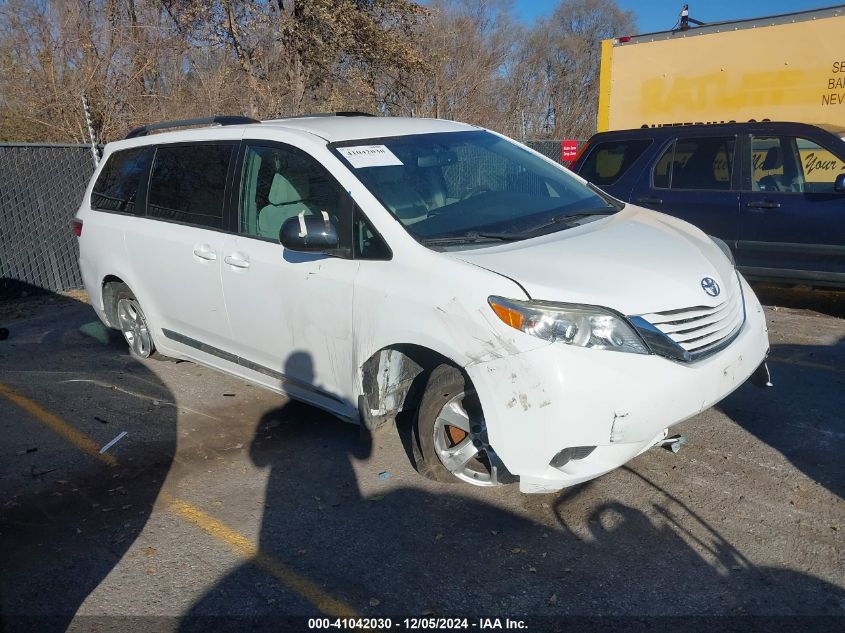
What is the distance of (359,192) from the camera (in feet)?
12.5

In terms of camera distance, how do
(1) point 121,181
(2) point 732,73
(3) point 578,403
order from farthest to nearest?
(2) point 732,73 → (1) point 121,181 → (3) point 578,403

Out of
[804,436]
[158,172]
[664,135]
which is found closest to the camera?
[804,436]

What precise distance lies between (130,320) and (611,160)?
16.9 feet

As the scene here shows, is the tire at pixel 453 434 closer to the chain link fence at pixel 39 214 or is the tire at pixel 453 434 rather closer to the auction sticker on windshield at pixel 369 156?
the auction sticker on windshield at pixel 369 156

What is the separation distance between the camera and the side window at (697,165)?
721 cm

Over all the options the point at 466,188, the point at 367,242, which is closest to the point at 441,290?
the point at 367,242

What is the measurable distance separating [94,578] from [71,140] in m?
10.5

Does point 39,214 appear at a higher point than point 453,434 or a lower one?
higher

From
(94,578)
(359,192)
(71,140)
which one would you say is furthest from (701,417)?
(71,140)

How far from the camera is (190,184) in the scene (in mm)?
4910

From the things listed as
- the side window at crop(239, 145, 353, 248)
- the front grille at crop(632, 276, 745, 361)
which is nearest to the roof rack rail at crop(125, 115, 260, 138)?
the side window at crop(239, 145, 353, 248)

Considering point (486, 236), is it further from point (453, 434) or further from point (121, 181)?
point (121, 181)

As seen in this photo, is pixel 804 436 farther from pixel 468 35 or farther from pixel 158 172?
pixel 468 35

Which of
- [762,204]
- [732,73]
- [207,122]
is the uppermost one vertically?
[732,73]
